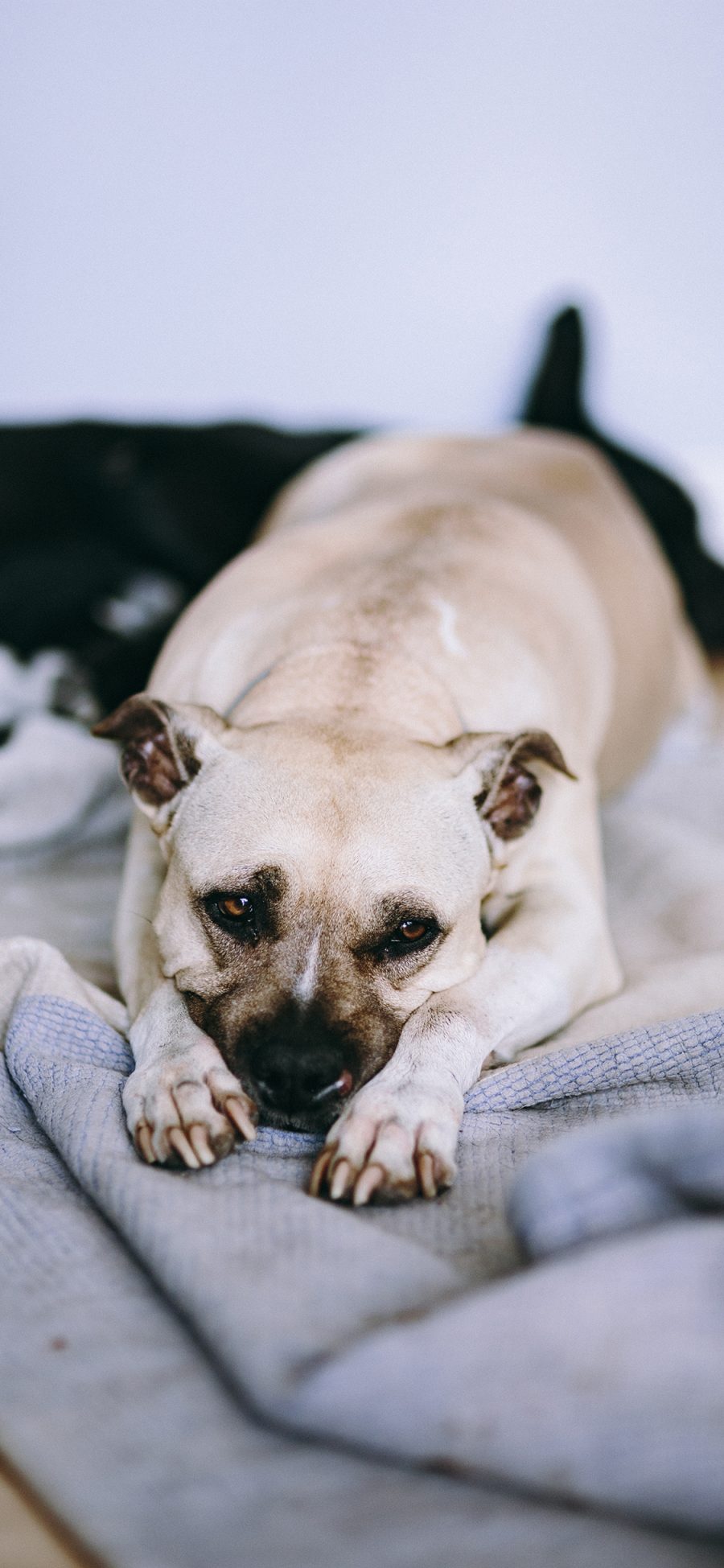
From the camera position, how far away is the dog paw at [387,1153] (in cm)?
158

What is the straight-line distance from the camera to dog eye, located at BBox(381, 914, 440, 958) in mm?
1953

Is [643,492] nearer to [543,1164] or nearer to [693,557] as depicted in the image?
[693,557]

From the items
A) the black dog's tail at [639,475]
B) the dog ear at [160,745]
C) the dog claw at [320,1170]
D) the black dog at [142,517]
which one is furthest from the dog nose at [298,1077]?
the black dog's tail at [639,475]

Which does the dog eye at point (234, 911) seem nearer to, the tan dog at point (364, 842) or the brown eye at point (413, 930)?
the tan dog at point (364, 842)

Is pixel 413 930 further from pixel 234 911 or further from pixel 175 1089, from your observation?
pixel 175 1089

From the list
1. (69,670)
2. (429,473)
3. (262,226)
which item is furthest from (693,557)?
(69,670)

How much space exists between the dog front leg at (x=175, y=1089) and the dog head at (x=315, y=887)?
0.04 m

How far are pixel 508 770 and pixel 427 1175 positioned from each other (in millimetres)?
848

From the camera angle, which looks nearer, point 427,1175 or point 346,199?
point 427,1175

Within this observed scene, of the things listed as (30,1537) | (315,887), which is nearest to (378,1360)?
(30,1537)

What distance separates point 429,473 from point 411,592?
1385 mm

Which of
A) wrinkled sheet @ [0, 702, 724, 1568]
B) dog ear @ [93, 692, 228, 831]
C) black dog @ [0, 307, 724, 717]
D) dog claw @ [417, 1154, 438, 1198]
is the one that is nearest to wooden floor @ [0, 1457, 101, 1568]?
wrinkled sheet @ [0, 702, 724, 1568]

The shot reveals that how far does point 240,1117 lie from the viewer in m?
1.71

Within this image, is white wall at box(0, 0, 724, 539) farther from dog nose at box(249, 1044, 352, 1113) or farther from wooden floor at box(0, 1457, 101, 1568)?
wooden floor at box(0, 1457, 101, 1568)
